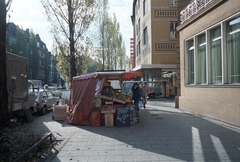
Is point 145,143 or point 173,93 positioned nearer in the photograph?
point 145,143

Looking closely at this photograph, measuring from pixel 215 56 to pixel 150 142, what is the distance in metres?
6.18

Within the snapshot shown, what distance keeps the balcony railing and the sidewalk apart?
578 centimetres

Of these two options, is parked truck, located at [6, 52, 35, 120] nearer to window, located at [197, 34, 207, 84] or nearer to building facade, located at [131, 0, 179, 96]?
window, located at [197, 34, 207, 84]

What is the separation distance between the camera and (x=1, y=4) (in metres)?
5.48

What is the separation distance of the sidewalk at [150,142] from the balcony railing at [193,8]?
578 cm

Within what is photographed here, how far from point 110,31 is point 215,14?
27691mm

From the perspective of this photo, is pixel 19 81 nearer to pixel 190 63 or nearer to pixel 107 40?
pixel 190 63

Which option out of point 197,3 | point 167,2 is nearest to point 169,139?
point 197,3

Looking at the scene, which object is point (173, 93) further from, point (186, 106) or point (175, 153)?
point (175, 153)

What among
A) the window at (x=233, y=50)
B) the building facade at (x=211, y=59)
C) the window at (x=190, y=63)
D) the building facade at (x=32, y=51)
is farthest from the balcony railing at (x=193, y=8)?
the building facade at (x=32, y=51)

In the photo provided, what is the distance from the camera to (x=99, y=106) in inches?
393

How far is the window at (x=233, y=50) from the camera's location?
31.1 ft

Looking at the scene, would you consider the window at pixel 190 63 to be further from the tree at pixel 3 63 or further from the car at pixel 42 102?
the tree at pixel 3 63

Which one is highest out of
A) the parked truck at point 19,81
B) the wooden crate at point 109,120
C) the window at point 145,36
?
the window at point 145,36
